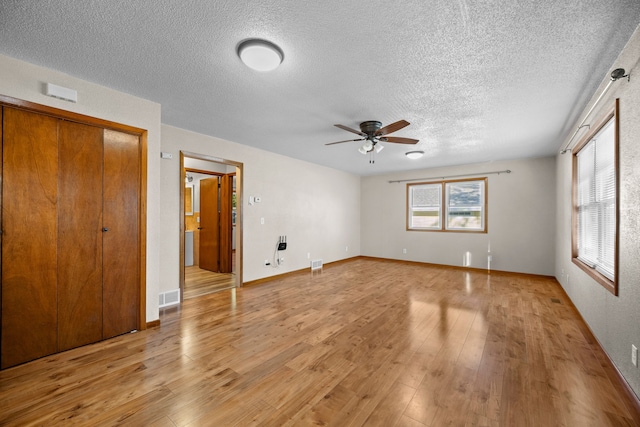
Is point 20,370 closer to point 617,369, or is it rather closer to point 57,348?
point 57,348

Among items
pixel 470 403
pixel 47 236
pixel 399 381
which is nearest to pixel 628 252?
pixel 470 403

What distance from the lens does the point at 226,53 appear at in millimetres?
2051

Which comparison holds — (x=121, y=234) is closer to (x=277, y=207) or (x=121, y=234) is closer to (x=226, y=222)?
(x=277, y=207)

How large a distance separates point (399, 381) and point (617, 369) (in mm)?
1772

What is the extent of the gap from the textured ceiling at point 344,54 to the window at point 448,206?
278 centimetres

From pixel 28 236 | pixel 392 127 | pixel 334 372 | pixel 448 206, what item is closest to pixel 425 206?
pixel 448 206

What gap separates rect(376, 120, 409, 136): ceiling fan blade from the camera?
2.88 m

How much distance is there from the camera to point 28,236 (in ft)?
7.38

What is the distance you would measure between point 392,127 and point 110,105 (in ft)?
10.1

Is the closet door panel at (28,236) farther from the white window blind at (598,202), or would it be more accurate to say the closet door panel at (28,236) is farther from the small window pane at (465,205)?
the small window pane at (465,205)

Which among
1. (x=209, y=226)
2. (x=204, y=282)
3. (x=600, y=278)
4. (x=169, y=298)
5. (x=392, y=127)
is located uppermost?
(x=392, y=127)

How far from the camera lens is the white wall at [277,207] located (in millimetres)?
3746

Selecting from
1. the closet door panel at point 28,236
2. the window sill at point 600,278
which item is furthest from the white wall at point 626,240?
the closet door panel at point 28,236

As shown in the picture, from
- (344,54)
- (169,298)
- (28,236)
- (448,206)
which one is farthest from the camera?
(448,206)
